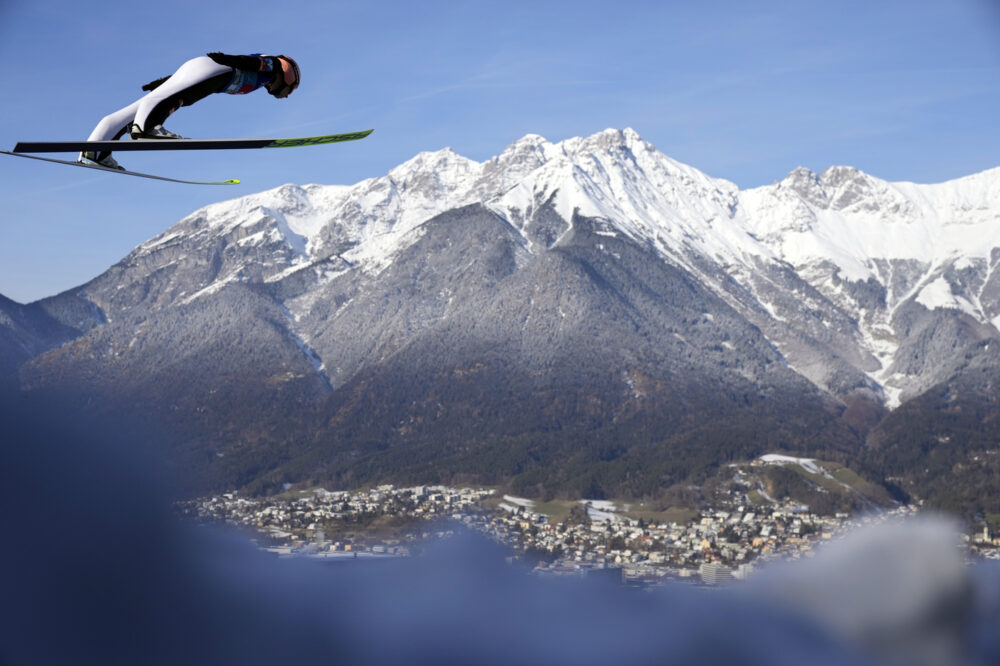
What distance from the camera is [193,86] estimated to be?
50.6 feet

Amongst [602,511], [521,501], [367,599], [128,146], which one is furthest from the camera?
[521,501]

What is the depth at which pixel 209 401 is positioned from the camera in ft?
621

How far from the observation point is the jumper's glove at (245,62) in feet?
49.9

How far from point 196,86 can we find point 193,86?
2.7 inches

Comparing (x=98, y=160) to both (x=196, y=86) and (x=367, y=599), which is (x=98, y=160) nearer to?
(x=196, y=86)

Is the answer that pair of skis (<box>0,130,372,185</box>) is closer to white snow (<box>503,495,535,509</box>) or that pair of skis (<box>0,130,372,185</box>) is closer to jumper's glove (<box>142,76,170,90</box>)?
jumper's glove (<box>142,76,170,90</box>)

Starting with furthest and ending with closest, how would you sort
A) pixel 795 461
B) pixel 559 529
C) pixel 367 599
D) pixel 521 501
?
1. pixel 795 461
2. pixel 521 501
3. pixel 559 529
4. pixel 367 599

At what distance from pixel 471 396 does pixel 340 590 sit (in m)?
125

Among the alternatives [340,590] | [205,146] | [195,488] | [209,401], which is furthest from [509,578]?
[209,401]

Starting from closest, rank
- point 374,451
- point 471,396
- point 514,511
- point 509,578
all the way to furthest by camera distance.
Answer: point 509,578 → point 514,511 → point 374,451 → point 471,396

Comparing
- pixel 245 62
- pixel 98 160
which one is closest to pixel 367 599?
pixel 98 160

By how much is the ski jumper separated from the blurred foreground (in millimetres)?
28477

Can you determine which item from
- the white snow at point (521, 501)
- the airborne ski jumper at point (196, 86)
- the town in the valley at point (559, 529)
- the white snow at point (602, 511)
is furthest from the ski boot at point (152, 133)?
the white snow at point (521, 501)

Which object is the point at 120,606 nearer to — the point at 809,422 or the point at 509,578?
the point at 509,578
